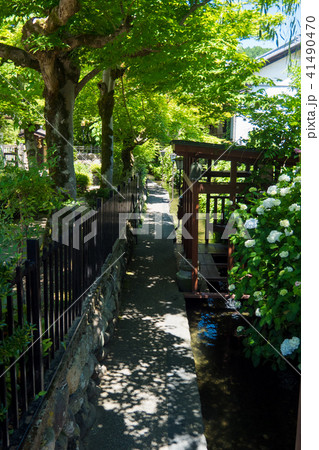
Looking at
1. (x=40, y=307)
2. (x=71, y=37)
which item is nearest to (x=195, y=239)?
(x=71, y=37)

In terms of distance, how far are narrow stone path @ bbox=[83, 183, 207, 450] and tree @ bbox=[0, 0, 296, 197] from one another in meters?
3.25

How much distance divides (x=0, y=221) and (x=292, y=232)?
3896 mm

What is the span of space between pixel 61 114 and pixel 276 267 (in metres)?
6.20

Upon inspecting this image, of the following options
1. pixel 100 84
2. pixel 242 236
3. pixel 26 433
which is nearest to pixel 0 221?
pixel 26 433

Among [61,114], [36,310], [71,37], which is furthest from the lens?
[61,114]

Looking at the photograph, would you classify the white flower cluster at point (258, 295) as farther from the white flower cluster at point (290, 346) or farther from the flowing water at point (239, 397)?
the flowing water at point (239, 397)

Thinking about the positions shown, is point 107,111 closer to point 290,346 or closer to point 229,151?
point 229,151

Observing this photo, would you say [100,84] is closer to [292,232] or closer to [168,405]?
[292,232]

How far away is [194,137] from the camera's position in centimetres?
2472

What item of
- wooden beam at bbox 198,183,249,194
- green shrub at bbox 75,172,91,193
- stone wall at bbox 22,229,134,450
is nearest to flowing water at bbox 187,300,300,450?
stone wall at bbox 22,229,134,450

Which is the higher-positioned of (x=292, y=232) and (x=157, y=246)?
(x=292, y=232)

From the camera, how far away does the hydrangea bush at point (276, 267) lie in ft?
19.4

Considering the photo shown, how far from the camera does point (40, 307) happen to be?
4.13 metres

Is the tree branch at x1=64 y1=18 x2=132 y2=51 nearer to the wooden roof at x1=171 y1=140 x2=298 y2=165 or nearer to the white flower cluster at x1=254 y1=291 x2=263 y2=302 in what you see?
the wooden roof at x1=171 y1=140 x2=298 y2=165
